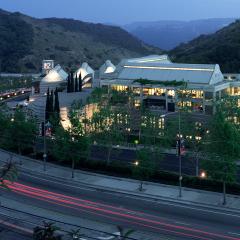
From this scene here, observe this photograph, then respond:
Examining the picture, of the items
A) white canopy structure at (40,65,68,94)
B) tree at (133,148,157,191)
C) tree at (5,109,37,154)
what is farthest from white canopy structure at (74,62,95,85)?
tree at (133,148,157,191)

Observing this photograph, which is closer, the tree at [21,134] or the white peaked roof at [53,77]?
the tree at [21,134]

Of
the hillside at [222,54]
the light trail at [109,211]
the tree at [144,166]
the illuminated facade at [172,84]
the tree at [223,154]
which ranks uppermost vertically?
the hillside at [222,54]

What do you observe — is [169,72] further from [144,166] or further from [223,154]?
[223,154]

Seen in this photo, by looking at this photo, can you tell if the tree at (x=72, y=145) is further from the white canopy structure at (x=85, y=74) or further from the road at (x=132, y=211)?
the white canopy structure at (x=85, y=74)

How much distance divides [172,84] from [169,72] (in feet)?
14.9

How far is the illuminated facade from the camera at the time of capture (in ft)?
259

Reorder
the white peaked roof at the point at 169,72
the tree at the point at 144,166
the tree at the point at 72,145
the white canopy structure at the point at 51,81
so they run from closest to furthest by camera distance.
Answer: the tree at the point at 144,166 < the tree at the point at 72,145 < the white peaked roof at the point at 169,72 < the white canopy structure at the point at 51,81

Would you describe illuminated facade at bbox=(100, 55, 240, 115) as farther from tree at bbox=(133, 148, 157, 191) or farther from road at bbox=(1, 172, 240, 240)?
road at bbox=(1, 172, 240, 240)

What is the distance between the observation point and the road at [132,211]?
3466 centimetres

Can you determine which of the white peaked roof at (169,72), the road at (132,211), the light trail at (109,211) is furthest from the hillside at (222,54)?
the light trail at (109,211)

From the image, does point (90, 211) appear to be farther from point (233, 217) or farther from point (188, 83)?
point (188, 83)

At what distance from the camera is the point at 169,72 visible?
85438 millimetres

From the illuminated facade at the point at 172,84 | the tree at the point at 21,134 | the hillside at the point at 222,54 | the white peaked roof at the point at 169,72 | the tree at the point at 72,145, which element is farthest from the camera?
the hillside at the point at 222,54

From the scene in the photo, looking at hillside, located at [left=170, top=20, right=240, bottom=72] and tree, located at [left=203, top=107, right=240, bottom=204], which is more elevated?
hillside, located at [left=170, top=20, right=240, bottom=72]
